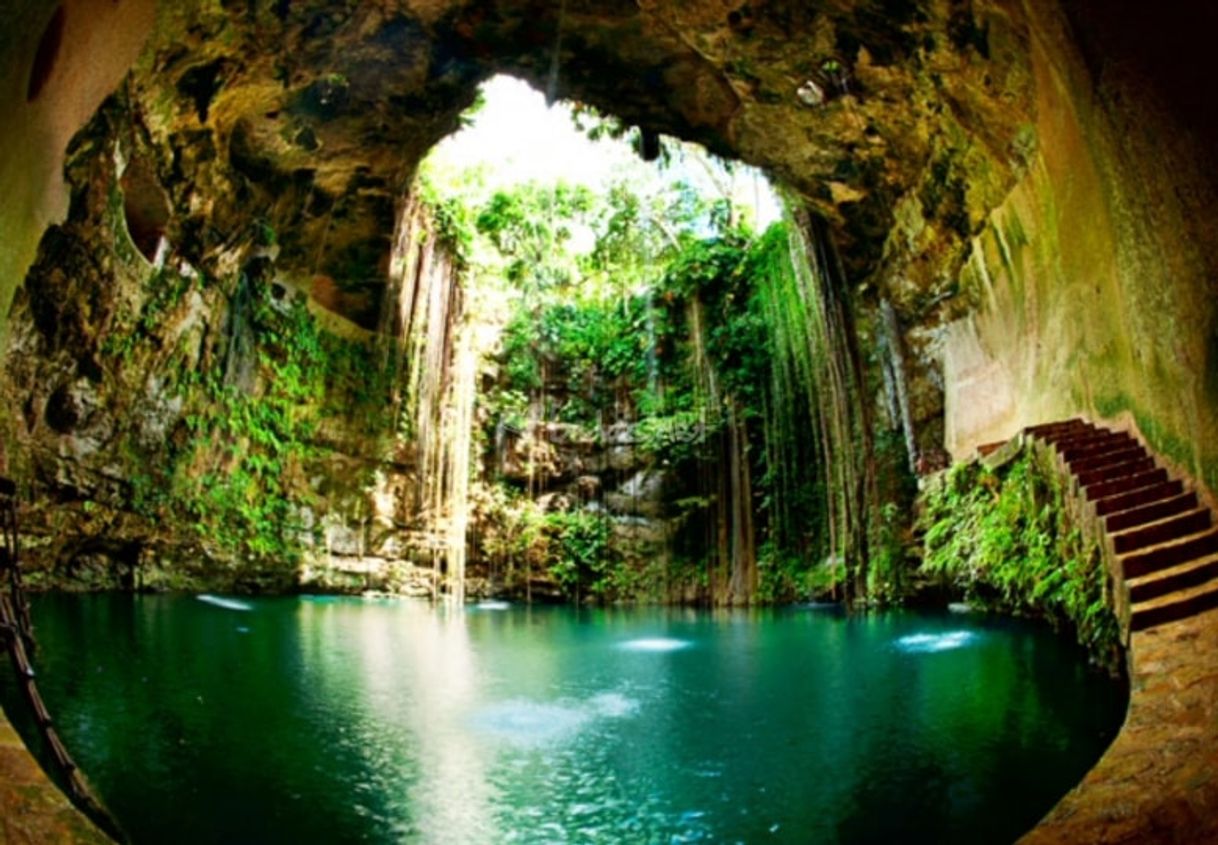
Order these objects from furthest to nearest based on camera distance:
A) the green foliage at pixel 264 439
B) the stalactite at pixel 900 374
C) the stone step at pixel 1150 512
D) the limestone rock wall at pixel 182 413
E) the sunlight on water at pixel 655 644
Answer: the stalactite at pixel 900 374 → the green foliage at pixel 264 439 → the limestone rock wall at pixel 182 413 → the sunlight on water at pixel 655 644 → the stone step at pixel 1150 512

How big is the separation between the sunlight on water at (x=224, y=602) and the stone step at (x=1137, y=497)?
9.97 metres

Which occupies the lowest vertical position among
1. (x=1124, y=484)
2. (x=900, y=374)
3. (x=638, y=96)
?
(x=1124, y=484)

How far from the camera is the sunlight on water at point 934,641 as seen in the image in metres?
7.54

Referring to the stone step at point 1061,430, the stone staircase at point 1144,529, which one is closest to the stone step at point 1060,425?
the stone step at point 1061,430

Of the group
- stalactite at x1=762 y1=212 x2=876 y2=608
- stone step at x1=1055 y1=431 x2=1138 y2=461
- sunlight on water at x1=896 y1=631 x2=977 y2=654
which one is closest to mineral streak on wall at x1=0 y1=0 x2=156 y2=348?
stone step at x1=1055 y1=431 x2=1138 y2=461

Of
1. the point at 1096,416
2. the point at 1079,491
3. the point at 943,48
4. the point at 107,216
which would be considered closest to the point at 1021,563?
the point at 1096,416

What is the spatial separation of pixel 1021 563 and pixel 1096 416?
4.81ft

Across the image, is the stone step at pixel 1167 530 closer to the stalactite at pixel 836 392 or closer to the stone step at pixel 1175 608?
the stone step at pixel 1175 608

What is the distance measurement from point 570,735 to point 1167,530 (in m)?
3.47

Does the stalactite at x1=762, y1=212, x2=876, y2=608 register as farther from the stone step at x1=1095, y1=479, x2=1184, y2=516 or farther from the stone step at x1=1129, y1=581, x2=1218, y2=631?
the stone step at x1=1129, y1=581, x2=1218, y2=631

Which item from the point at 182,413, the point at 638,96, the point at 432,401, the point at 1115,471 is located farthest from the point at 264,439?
the point at 1115,471

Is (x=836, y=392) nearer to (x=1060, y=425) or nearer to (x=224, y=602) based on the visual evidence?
(x=1060, y=425)

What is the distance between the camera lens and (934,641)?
802 cm

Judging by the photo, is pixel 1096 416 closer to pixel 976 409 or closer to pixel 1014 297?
pixel 1014 297
